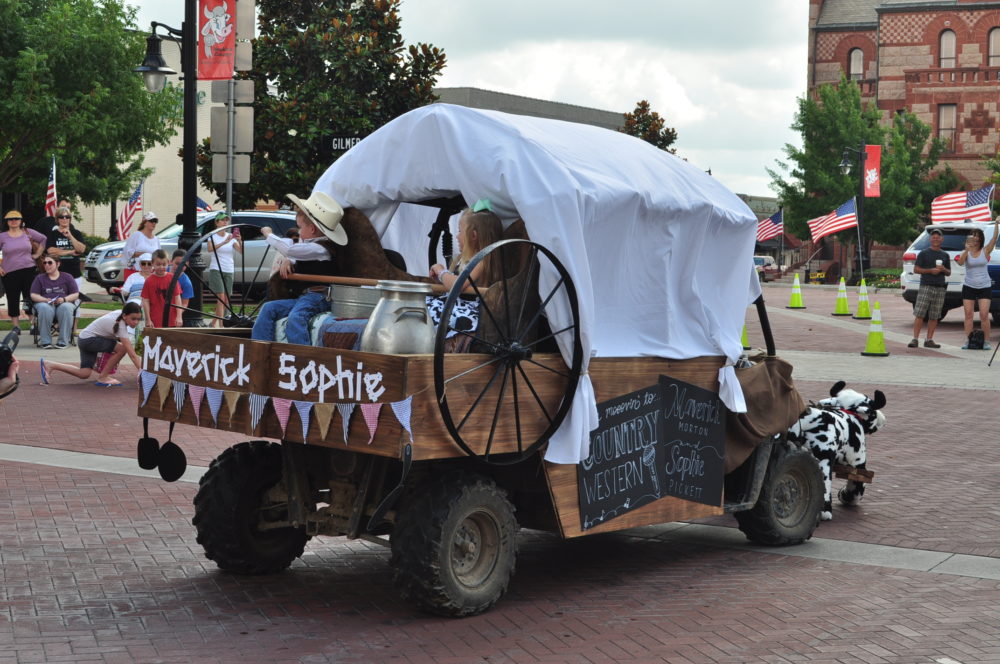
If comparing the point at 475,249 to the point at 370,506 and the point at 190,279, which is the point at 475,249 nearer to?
the point at 370,506

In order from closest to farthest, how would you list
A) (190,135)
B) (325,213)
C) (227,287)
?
(325,213), (227,287), (190,135)

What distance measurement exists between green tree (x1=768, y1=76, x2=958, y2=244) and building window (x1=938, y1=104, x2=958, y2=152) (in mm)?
3668

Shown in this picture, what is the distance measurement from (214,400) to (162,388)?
1.48 ft

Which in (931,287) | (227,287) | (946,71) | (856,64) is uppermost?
(856,64)

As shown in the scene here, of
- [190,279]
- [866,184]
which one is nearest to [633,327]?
[190,279]

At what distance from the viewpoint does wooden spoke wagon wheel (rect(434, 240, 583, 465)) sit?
571cm

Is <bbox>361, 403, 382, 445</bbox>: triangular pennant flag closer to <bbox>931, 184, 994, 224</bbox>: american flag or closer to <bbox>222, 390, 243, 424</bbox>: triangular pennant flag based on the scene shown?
<bbox>222, 390, 243, 424</bbox>: triangular pennant flag

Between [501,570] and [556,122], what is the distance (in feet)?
8.26

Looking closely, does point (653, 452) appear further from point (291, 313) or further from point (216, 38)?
point (216, 38)

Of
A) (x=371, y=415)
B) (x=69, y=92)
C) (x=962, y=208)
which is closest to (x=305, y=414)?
(x=371, y=415)

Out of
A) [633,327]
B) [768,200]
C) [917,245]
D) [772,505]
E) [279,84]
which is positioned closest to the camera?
[633,327]

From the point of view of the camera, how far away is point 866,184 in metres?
49.6

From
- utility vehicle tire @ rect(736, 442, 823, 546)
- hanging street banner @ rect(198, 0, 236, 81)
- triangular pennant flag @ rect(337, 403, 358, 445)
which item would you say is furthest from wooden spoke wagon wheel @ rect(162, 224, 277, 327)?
utility vehicle tire @ rect(736, 442, 823, 546)

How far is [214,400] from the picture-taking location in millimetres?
6238
